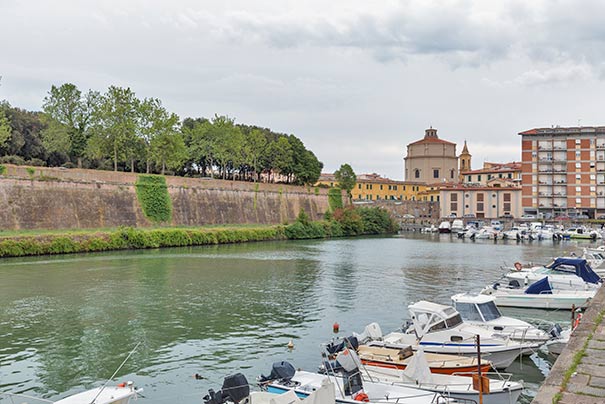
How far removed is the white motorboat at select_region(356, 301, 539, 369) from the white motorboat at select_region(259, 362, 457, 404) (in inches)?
131

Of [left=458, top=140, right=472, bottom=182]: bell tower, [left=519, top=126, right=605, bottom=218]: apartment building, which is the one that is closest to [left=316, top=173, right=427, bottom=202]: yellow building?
[left=458, top=140, right=472, bottom=182]: bell tower

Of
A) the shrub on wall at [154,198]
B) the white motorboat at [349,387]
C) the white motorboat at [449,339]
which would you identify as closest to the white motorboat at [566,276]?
the white motorboat at [449,339]

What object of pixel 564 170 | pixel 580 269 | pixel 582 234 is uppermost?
pixel 564 170

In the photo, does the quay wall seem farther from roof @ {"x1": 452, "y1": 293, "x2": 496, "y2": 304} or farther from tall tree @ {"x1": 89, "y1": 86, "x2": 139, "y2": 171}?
roof @ {"x1": 452, "y1": 293, "x2": 496, "y2": 304}

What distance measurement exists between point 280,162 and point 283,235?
76.5ft

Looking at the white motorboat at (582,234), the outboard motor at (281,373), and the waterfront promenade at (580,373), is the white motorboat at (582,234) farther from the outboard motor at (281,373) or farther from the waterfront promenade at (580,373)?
the outboard motor at (281,373)

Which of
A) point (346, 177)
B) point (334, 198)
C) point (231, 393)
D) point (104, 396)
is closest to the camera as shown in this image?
point (104, 396)

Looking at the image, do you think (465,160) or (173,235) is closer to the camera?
(173,235)

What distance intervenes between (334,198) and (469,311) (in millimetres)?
67850

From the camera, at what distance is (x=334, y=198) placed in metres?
85.1

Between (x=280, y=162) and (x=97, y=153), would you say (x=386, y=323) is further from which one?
(x=280, y=162)

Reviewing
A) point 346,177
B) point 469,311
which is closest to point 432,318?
point 469,311

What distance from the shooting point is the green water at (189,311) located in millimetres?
14969

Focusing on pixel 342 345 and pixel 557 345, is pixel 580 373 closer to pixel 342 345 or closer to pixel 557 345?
pixel 342 345
